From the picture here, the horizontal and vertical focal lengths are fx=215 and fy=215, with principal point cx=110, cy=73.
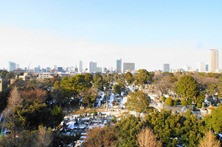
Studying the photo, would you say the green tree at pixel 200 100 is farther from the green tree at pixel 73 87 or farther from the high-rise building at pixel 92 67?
the high-rise building at pixel 92 67

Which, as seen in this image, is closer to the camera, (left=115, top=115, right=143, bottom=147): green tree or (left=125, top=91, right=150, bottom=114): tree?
(left=115, top=115, right=143, bottom=147): green tree

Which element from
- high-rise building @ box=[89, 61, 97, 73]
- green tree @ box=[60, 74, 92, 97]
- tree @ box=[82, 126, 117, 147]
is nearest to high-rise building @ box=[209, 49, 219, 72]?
high-rise building @ box=[89, 61, 97, 73]

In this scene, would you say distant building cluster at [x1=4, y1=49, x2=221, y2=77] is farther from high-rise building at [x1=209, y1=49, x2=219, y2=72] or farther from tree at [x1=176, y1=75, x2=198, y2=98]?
tree at [x1=176, y1=75, x2=198, y2=98]

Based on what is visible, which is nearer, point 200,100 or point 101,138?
point 101,138

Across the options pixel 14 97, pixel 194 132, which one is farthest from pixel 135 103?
pixel 14 97

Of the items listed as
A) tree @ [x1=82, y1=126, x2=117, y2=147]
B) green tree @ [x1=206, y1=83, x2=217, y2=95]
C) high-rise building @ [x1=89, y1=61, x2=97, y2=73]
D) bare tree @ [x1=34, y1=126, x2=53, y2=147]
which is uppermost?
high-rise building @ [x1=89, y1=61, x2=97, y2=73]

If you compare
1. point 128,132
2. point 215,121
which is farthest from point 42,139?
point 215,121

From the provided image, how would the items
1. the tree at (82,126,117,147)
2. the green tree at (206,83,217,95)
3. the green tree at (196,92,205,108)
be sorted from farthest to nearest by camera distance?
the green tree at (206,83,217,95) → the green tree at (196,92,205,108) → the tree at (82,126,117,147)

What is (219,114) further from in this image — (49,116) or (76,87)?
(76,87)

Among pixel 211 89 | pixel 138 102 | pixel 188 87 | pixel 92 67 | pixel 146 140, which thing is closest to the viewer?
pixel 146 140

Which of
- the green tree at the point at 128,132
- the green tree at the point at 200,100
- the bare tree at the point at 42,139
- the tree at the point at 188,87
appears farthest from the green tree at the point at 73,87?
the bare tree at the point at 42,139

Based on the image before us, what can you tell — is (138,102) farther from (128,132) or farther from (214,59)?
(214,59)
